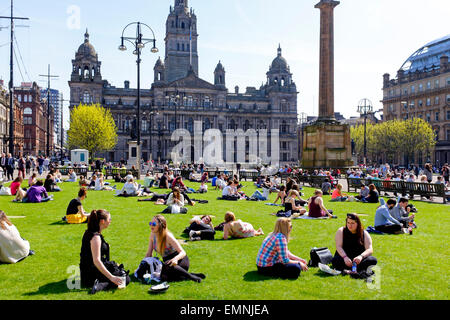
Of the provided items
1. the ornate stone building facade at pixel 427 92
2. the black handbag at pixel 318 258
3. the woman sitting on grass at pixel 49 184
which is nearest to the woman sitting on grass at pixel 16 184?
the woman sitting on grass at pixel 49 184

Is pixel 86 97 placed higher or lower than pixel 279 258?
higher

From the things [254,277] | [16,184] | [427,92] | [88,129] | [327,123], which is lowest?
[254,277]

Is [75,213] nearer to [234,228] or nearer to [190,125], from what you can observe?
[234,228]

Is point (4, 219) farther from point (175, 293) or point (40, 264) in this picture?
point (175, 293)

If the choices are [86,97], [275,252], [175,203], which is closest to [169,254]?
[275,252]

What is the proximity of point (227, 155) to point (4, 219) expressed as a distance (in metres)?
86.4

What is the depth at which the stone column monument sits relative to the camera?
29694 mm

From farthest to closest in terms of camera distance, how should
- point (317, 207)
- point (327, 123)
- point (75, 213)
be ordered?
point (327, 123), point (317, 207), point (75, 213)

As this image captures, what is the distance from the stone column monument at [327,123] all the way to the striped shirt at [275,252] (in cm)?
2329

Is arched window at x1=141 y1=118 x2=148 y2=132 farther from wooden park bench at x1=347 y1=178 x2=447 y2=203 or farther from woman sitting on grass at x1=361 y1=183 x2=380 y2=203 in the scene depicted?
woman sitting on grass at x1=361 y1=183 x2=380 y2=203

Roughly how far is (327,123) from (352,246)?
23.2m

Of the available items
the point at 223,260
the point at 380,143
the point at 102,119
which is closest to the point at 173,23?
the point at 102,119

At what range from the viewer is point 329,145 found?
29922mm
